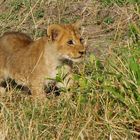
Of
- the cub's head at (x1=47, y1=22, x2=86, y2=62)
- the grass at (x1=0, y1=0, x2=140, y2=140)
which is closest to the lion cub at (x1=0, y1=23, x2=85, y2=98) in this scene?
the cub's head at (x1=47, y1=22, x2=86, y2=62)

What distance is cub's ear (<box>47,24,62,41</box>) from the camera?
6.77 metres

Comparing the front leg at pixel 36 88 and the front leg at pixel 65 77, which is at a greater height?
the front leg at pixel 65 77

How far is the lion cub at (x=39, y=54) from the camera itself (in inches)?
267

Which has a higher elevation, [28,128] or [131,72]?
[131,72]

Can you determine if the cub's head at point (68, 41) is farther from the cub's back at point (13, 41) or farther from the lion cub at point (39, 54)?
the cub's back at point (13, 41)

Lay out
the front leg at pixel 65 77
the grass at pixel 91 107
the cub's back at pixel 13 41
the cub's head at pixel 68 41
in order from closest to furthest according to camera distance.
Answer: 1. the grass at pixel 91 107
2. the front leg at pixel 65 77
3. the cub's head at pixel 68 41
4. the cub's back at pixel 13 41

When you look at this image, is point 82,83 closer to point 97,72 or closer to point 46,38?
point 97,72

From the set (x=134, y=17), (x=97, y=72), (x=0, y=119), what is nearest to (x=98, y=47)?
(x=134, y=17)

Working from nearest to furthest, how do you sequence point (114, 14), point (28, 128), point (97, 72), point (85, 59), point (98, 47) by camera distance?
point (28, 128), point (97, 72), point (85, 59), point (98, 47), point (114, 14)

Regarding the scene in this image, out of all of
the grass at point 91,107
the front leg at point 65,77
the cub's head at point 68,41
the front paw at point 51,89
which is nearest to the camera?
the grass at point 91,107

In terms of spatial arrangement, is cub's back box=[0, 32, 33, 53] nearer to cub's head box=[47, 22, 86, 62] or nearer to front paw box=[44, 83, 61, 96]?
front paw box=[44, 83, 61, 96]

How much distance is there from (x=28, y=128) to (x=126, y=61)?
985 millimetres

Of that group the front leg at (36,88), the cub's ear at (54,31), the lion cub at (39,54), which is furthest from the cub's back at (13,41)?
the cub's ear at (54,31)

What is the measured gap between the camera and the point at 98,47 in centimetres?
764
